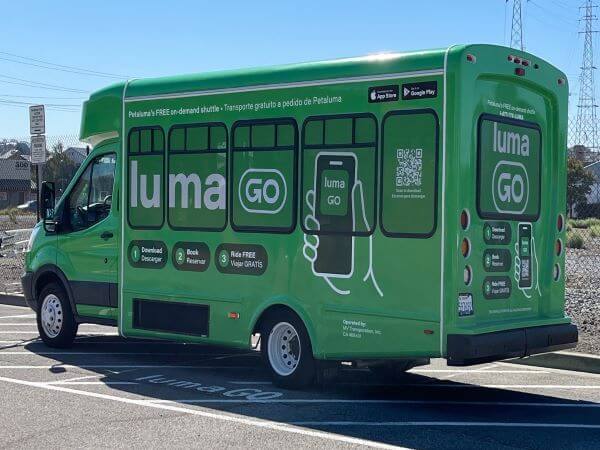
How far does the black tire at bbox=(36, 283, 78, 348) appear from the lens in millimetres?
11453

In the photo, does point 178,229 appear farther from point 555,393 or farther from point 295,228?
point 555,393

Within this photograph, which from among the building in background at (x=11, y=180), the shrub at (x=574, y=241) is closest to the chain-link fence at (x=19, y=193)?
the building in background at (x=11, y=180)

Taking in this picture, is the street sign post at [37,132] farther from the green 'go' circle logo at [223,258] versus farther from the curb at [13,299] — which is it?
the green 'go' circle logo at [223,258]

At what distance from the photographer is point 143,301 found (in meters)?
10.5

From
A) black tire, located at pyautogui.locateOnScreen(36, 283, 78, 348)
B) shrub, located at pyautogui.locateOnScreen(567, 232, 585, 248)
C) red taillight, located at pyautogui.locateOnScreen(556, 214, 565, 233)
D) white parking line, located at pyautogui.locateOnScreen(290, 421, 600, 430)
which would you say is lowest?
white parking line, located at pyautogui.locateOnScreen(290, 421, 600, 430)

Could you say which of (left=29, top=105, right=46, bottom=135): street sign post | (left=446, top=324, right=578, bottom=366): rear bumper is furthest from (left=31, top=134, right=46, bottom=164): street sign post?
(left=446, top=324, right=578, bottom=366): rear bumper

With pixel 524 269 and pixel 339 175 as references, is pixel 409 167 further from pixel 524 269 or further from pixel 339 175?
pixel 524 269

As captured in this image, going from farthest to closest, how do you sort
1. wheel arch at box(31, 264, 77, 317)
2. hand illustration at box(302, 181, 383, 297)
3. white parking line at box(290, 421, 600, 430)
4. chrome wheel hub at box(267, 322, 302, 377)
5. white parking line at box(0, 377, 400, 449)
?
wheel arch at box(31, 264, 77, 317), chrome wheel hub at box(267, 322, 302, 377), hand illustration at box(302, 181, 383, 297), white parking line at box(290, 421, 600, 430), white parking line at box(0, 377, 400, 449)

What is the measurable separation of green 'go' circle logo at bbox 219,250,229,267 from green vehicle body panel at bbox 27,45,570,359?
0.01 metres

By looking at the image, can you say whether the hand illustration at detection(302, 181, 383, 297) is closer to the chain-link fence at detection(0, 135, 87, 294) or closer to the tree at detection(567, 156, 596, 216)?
the chain-link fence at detection(0, 135, 87, 294)

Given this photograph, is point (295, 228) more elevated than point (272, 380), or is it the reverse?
point (295, 228)

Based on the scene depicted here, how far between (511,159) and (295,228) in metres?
2.16

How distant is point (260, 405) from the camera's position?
27.5 ft

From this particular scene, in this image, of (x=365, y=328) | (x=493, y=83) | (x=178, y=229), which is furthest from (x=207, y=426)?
(x=493, y=83)
